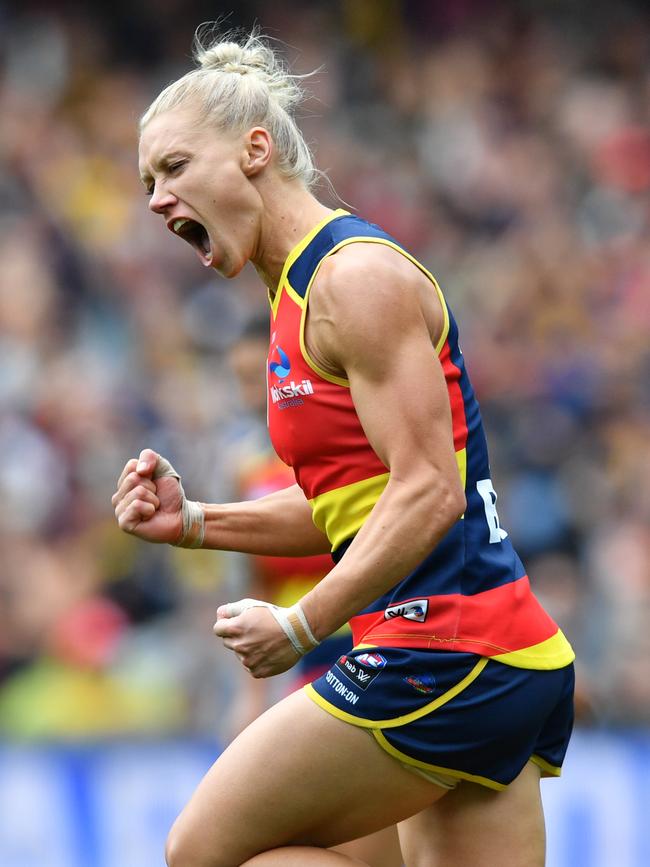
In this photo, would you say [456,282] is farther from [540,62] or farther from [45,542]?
[45,542]

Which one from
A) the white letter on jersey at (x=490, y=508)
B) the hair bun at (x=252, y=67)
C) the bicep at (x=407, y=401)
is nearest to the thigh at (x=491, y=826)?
the white letter on jersey at (x=490, y=508)

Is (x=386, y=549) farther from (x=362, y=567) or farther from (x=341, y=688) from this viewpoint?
(x=341, y=688)

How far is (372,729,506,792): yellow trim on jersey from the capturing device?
10.0 ft

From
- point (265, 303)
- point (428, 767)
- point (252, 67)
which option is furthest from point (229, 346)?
point (428, 767)

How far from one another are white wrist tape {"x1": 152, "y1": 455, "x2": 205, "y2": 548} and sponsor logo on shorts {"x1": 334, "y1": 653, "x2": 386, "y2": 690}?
0.66 meters

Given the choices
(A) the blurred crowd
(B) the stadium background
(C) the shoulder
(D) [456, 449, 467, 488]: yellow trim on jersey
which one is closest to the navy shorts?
(D) [456, 449, 467, 488]: yellow trim on jersey

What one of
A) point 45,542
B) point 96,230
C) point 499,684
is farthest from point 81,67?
point 499,684

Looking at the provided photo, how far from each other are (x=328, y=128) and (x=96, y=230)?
190cm

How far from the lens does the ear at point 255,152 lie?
3.29 m

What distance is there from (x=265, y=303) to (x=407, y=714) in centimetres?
548

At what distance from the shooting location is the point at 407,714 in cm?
306

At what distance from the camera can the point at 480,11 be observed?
36.9ft

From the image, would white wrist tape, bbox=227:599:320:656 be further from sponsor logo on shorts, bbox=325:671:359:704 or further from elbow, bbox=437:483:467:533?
elbow, bbox=437:483:467:533

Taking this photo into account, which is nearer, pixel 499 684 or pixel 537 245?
pixel 499 684
